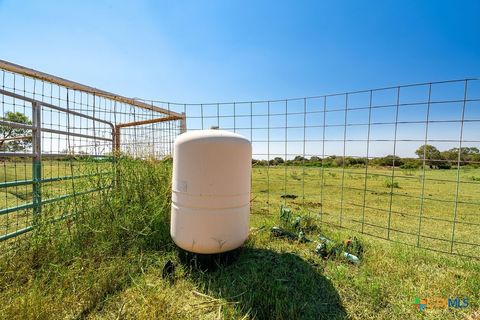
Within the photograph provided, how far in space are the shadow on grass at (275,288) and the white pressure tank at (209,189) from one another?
248 mm

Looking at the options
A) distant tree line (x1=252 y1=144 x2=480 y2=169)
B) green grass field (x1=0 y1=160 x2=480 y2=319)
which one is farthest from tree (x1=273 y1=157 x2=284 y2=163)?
green grass field (x1=0 y1=160 x2=480 y2=319)

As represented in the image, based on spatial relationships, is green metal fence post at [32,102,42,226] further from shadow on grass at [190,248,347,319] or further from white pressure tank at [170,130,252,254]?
shadow on grass at [190,248,347,319]

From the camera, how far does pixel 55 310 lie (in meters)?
1.60

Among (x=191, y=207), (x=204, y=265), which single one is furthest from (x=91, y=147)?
(x=204, y=265)

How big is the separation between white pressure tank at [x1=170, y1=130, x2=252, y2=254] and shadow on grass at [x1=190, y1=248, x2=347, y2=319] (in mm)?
248

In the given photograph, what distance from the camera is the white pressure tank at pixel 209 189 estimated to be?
6.45 feet

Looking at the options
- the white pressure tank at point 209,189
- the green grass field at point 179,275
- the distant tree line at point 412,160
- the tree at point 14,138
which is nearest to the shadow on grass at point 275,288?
the green grass field at point 179,275

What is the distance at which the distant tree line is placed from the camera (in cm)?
269

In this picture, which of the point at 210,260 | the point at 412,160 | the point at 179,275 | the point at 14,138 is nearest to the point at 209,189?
the point at 210,260

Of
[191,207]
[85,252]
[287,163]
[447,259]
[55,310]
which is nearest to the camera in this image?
[55,310]

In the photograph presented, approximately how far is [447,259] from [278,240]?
1753 millimetres

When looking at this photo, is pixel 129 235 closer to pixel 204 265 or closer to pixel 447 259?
pixel 204 265

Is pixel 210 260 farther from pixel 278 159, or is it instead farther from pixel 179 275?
pixel 278 159

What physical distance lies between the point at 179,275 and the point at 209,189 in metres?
0.86
